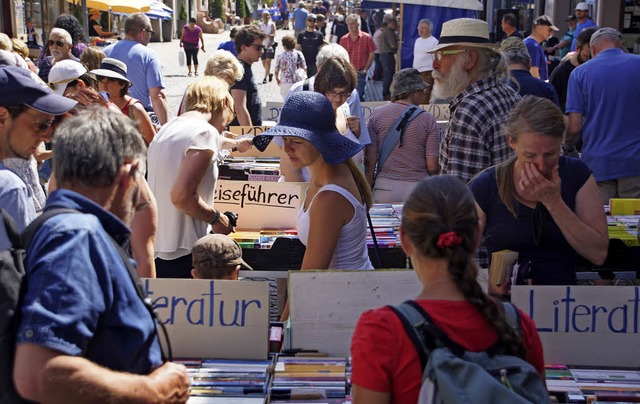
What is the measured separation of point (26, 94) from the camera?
312 centimetres

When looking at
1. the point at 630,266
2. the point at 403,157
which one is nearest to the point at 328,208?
the point at 630,266

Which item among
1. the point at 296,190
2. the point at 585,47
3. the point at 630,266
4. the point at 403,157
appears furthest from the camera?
the point at 585,47

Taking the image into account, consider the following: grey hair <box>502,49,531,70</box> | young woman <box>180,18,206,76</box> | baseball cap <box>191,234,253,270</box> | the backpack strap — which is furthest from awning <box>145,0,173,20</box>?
baseball cap <box>191,234,253,270</box>

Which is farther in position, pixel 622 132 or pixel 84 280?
pixel 622 132

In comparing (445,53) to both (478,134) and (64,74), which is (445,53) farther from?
(64,74)

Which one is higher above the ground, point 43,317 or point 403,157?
point 43,317

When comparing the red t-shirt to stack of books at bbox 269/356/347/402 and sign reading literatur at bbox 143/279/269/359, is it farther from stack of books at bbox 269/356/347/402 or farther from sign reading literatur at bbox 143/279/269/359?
sign reading literatur at bbox 143/279/269/359

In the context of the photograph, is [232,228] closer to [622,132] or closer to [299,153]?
[299,153]

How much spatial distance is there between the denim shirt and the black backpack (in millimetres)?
29

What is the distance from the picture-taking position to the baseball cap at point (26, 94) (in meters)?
3.10

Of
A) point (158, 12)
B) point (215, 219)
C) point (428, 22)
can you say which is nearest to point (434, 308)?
point (215, 219)

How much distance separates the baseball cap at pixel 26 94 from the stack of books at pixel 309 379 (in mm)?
1212

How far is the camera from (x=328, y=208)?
11.6 feet

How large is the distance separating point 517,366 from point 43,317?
1083 millimetres
